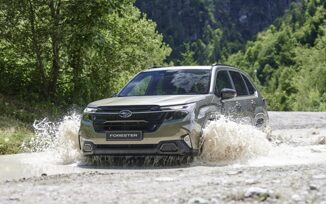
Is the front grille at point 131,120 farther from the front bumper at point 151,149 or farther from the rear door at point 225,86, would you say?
the rear door at point 225,86

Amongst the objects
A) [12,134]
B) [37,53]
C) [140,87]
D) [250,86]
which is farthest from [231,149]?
[37,53]

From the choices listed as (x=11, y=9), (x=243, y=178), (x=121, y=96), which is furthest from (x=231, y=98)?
(x=11, y=9)

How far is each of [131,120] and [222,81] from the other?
236 cm

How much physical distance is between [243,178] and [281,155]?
366cm

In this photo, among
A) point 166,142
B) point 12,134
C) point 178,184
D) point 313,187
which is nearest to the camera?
point 313,187

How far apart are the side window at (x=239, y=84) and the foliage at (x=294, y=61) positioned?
62185 mm

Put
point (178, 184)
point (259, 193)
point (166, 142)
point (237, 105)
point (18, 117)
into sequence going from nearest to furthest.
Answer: point (259, 193)
point (178, 184)
point (166, 142)
point (237, 105)
point (18, 117)

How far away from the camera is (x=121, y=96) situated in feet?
32.8

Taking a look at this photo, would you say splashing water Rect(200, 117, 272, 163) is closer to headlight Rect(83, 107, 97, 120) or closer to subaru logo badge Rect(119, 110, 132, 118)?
subaru logo badge Rect(119, 110, 132, 118)

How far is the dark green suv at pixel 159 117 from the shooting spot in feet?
27.5

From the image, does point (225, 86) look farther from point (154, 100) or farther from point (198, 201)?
point (198, 201)

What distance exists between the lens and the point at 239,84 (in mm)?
10828

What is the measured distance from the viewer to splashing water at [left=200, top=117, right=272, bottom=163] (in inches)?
341

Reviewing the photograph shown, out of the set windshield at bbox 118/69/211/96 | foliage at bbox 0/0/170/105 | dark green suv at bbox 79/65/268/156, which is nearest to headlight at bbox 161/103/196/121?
dark green suv at bbox 79/65/268/156
